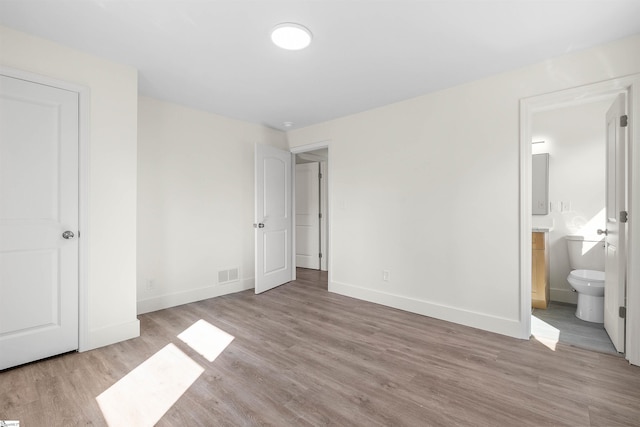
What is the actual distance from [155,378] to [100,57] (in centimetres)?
257

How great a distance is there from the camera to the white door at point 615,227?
7.41ft

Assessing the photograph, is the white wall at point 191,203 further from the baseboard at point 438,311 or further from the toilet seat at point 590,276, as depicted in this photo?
the toilet seat at point 590,276

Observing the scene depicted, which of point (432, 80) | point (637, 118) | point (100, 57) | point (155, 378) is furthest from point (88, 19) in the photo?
→ point (637, 118)

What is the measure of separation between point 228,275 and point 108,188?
6.38 feet

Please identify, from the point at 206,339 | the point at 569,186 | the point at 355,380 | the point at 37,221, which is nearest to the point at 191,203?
the point at 37,221

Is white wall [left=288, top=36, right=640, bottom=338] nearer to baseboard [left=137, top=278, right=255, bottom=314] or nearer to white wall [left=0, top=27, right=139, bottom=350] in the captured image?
baseboard [left=137, top=278, right=255, bottom=314]

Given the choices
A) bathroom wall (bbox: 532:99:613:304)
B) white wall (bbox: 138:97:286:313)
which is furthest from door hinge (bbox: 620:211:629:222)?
white wall (bbox: 138:97:286:313)

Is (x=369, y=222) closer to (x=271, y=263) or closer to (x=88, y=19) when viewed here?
(x=271, y=263)

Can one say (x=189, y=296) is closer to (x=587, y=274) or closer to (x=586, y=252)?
(x=587, y=274)

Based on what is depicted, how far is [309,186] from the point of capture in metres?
5.76

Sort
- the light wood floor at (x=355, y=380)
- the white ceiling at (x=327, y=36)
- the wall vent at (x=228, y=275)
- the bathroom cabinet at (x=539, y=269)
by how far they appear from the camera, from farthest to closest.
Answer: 1. the wall vent at (x=228, y=275)
2. the bathroom cabinet at (x=539, y=269)
3. the white ceiling at (x=327, y=36)
4. the light wood floor at (x=355, y=380)

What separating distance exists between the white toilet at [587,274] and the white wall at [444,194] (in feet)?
3.19

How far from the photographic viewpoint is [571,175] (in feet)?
11.7

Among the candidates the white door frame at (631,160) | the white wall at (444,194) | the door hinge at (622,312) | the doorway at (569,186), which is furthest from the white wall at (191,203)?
the door hinge at (622,312)
